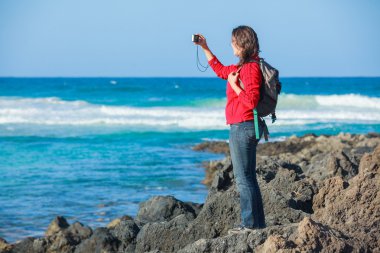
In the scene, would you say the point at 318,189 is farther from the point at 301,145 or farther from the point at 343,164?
the point at 301,145

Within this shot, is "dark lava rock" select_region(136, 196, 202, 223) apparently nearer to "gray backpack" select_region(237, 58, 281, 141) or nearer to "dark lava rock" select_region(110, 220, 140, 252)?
"dark lava rock" select_region(110, 220, 140, 252)

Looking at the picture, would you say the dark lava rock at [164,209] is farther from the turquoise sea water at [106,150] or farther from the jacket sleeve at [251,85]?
the jacket sleeve at [251,85]

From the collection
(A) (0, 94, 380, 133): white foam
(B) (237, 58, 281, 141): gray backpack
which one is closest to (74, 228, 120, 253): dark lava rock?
(B) (237, 58, 281, 141): gray backpack

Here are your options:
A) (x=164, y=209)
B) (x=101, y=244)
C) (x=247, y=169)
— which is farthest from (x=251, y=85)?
(x=164, y=209)

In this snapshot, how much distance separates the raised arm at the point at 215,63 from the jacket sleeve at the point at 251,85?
20 centimetres

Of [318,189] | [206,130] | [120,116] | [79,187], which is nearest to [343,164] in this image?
[318,189]

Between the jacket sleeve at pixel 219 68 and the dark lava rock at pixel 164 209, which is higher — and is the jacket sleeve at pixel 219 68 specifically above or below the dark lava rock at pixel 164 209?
above

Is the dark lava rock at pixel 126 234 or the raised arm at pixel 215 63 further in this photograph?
the dark lava rock at pixel 126 234

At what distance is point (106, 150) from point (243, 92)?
624 inches

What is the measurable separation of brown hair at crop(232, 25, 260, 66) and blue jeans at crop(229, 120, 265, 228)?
0.49 meters

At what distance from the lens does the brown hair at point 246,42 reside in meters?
5.41

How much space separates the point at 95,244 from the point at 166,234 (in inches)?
57.8

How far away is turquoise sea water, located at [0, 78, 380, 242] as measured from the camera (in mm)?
→ 11875

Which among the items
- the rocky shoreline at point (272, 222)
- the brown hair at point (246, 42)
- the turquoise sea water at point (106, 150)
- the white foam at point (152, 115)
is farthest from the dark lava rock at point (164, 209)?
the white foam at point (152, 115)
